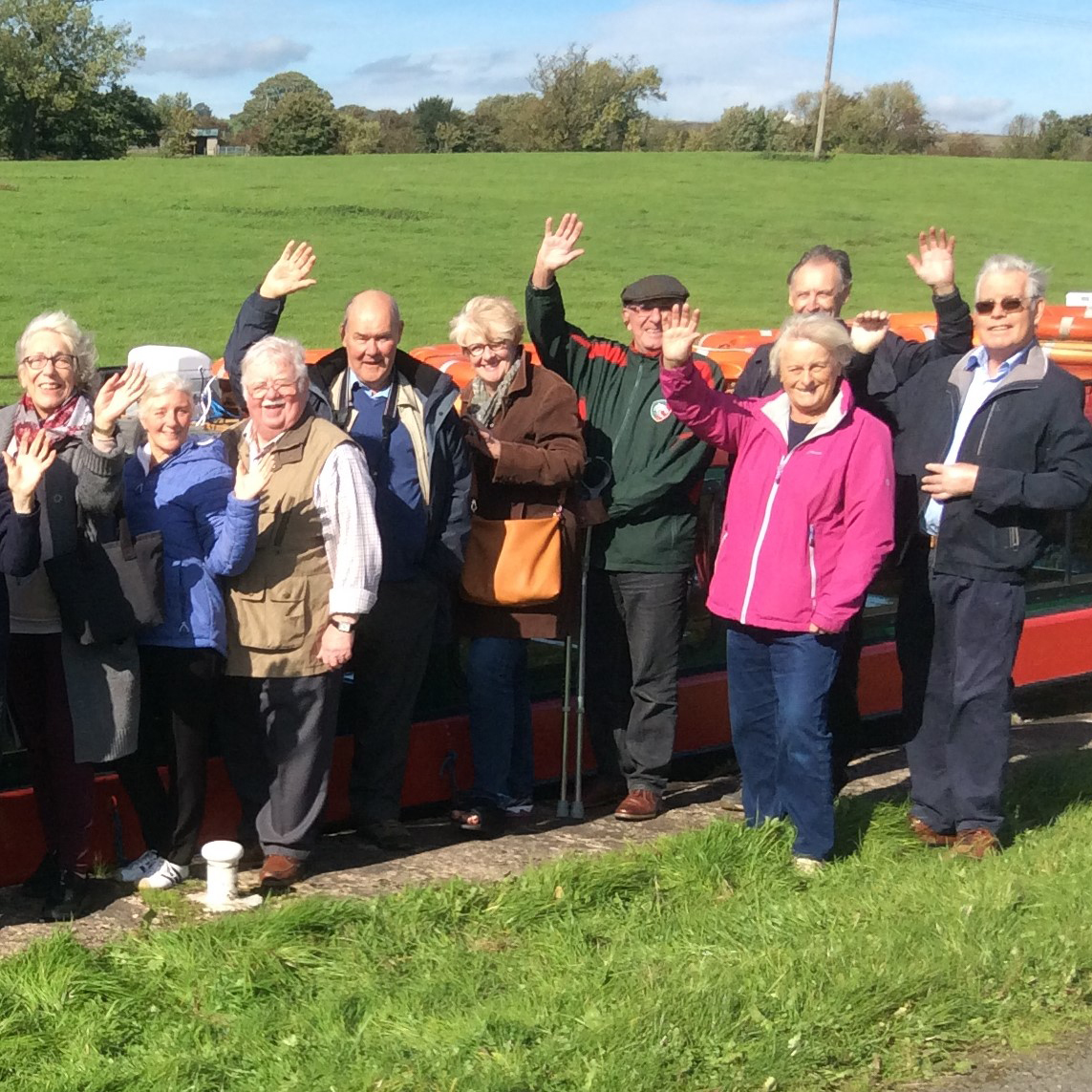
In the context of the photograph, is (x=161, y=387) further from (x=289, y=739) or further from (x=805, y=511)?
(x=805, y=511)

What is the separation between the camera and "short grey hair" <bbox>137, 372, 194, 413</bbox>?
13.2 ft

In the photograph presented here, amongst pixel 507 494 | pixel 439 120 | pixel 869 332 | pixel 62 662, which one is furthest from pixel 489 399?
pixel 439 120

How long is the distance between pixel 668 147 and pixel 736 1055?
222 feet

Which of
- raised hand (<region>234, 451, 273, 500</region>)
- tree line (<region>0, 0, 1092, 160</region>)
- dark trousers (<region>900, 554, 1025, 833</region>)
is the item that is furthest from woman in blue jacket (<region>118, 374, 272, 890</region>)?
tree line (<region>0, 0, 1092, 160</region>)

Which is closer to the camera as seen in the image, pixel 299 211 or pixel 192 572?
pixel 192 572

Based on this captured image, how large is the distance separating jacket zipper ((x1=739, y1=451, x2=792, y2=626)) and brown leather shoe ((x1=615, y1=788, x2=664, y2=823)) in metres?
0.98

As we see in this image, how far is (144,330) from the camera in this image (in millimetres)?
18172

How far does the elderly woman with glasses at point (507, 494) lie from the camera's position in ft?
15.2

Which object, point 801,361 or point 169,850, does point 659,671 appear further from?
point 169,850

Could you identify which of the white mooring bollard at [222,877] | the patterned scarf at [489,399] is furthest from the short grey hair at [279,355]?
the white mooring bollard at [222,877]

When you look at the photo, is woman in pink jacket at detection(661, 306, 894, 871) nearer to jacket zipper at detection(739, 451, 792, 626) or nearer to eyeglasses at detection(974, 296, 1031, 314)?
jacket zipper at detection(739, 451, 792, 626)

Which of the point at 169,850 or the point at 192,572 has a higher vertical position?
the point at 192,572

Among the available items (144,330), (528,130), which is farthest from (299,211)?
(528,130)

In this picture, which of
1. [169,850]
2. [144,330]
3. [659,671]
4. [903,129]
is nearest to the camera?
[169,850]
